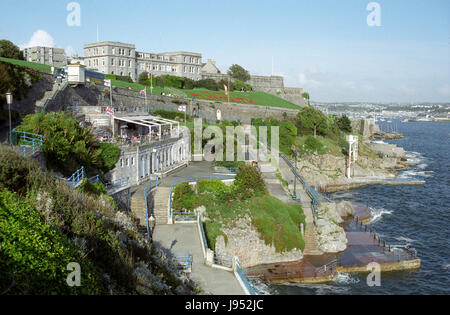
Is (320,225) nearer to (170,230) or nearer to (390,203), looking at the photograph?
(170,230)

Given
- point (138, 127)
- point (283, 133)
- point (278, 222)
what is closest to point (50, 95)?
point (138, 127)

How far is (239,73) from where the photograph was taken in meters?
103

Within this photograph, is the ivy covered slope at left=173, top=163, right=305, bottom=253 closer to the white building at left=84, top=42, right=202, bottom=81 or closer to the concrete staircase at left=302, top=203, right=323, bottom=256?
the concrete staircase at left=302, top=203, right=323, bottom=256

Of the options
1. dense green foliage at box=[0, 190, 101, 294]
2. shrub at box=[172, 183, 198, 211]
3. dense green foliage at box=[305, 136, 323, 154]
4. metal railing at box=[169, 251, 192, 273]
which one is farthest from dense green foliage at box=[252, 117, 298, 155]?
dense green foliage at box=[0, 190, 101, 294]

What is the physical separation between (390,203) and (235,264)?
3118cm

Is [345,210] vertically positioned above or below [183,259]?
below

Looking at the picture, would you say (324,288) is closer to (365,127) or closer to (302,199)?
(302,199)

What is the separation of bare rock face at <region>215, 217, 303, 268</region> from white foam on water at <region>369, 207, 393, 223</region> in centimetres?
1458

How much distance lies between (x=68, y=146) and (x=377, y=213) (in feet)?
98.3

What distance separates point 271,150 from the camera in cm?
4984

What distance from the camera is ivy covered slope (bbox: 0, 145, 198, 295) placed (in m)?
8.76

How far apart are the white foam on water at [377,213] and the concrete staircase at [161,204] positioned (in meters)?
20.5
